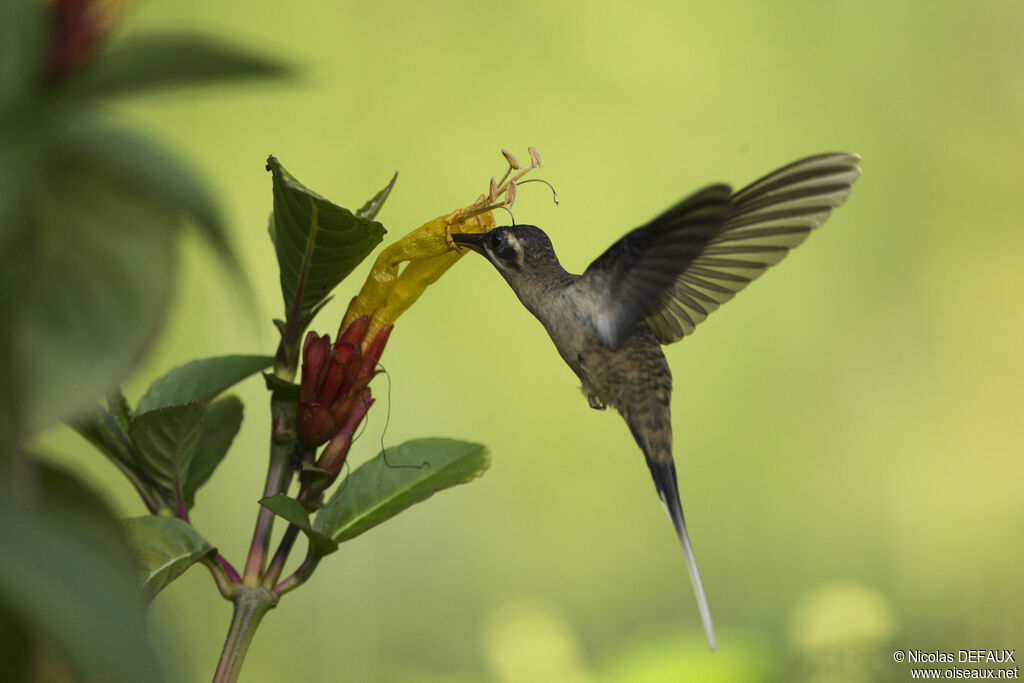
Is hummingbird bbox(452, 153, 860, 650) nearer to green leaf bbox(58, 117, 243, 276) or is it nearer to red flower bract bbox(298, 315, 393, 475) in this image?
red flower bract bbox(298, 315, 393, 475)

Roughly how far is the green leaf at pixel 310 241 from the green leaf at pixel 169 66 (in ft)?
0.43

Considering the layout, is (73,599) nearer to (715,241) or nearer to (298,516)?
(298,516)

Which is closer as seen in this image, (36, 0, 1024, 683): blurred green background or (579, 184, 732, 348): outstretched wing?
(579, 184, 732, 348): outstretched wing

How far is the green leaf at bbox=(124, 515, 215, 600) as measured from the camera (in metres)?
0.44

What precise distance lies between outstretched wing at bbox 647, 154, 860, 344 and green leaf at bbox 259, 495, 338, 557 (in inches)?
10.5

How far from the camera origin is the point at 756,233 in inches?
24.2

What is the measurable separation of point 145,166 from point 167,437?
26 centimetres

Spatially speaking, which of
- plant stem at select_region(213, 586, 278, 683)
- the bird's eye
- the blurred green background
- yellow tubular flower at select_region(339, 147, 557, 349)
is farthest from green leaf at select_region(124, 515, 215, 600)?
the blurred green background

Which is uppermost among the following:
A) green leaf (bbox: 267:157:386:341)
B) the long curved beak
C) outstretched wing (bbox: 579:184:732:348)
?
the long curved beak

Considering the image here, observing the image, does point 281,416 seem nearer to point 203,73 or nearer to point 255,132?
point 203,73

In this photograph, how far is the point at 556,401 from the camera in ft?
5.66

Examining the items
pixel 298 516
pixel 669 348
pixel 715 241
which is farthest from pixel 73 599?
pixel 669 348

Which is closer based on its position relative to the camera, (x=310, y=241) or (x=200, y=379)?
(x=310, y=241)

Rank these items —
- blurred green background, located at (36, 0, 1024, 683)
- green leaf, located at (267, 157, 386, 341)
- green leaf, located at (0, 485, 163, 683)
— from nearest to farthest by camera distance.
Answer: green leaf, located at (0, 485, 163, 683)
green leaf, located at (267, 157, 386, 341)
blurred green background, located at (36, 0, 1024, 683)
